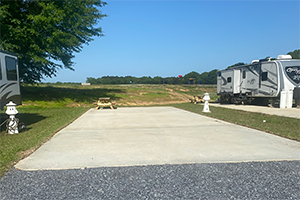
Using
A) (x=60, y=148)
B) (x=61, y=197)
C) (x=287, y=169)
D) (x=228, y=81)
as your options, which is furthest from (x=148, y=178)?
(x=228, y=81)

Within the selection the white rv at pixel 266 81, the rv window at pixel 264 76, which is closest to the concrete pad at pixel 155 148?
the white rv at pixel 266 81

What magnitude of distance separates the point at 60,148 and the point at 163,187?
3004mm

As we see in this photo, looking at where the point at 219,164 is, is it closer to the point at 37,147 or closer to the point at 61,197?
the point at 61,197

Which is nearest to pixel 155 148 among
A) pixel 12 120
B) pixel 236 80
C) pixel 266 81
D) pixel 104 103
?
pixel 12 120

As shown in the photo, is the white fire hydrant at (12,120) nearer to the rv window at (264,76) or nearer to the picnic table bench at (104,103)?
the picnic table bench at (104,103)

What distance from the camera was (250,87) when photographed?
17.5 metres

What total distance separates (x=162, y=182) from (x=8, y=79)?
7.95m

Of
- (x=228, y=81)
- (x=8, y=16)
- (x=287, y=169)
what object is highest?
(x=8, y=16)

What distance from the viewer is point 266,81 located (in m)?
16.0

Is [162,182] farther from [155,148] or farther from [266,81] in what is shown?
[266,81]

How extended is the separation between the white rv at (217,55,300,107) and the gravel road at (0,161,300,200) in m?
12.7

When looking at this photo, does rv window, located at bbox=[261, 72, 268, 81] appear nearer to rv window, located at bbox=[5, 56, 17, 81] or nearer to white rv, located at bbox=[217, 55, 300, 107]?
white rv, located at bbox=[217, 55, 300, 107]

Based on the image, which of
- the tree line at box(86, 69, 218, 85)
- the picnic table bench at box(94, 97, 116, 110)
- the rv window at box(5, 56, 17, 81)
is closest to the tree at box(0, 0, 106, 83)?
the picnic table bench at box(94, 97, 116, 110)

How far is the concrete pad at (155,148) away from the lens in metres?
4.37
